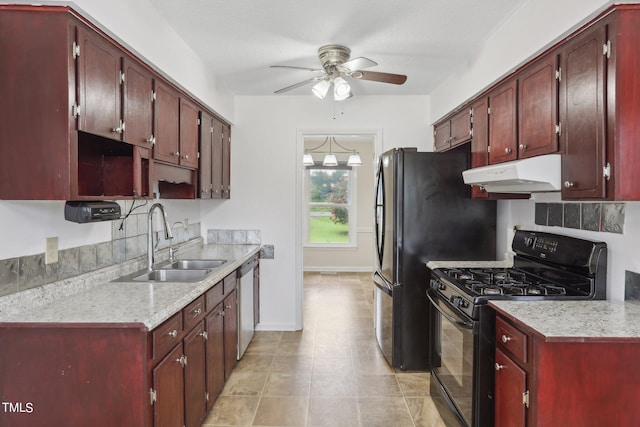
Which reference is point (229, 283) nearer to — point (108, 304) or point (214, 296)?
point (214, 296)

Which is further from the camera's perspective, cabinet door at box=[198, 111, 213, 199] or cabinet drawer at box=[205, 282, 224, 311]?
cabinet door at box=[198, 111, 213, 199]

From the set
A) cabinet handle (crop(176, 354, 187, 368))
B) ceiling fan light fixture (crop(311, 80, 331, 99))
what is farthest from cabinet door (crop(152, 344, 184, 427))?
ceiling fan light fixture (crop(311, 80, 331, 99))

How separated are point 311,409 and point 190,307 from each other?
1.17 meters

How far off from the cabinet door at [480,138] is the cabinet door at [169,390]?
225 cm

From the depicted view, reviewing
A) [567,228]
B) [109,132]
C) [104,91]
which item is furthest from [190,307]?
[567,228]

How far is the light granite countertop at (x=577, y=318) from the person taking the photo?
4.95 feet

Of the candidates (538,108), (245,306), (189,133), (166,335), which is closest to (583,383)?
(538,108)

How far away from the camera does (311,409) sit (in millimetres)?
2648

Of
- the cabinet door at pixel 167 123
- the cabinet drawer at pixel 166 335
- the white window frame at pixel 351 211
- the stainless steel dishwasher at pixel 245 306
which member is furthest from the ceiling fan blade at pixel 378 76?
the white window frame at pixel 351 211

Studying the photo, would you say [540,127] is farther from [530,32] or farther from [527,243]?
[527,243]

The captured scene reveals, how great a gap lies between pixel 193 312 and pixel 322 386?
1.32m

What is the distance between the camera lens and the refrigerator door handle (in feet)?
10.7

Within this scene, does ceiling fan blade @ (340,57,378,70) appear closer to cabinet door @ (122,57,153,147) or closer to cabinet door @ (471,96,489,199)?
cabinet door @ (471,96,489,199)

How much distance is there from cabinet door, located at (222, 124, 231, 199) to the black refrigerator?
170cm
